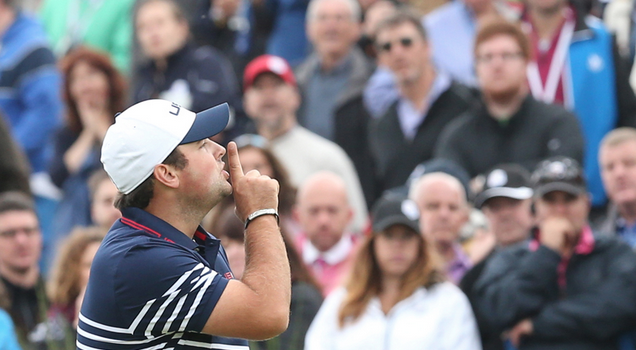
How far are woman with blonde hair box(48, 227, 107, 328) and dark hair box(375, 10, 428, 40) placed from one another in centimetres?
300

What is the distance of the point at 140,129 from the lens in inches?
137

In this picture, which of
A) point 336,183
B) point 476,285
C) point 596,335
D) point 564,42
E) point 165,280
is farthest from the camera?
point 564,42

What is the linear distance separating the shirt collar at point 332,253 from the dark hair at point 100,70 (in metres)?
2.44

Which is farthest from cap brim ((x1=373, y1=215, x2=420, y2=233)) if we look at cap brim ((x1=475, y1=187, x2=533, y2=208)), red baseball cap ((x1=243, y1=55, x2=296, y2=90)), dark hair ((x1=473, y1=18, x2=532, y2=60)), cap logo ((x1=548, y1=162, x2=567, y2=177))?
red baseball cap ((x1=243, y1=55, x2=296, y2=90))

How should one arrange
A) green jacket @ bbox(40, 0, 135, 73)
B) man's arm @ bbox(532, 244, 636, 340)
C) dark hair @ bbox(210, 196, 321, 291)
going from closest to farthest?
man's arm @ bbox(532, 244, 636, 340) < dark hair @ bbox(210, 196, 321, 291) < green jacket @ bbox(40, 0, 135, 73)

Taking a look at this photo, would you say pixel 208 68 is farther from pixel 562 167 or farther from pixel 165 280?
pixel 165 280

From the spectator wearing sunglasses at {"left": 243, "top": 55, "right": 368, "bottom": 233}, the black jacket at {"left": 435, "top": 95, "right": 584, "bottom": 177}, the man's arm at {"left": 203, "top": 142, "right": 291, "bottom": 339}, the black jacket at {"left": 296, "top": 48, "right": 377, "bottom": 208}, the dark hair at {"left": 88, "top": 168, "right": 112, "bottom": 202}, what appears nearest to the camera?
the man's arm at {"left": 203, "top": 142, "right": 291, "bottom": 339}

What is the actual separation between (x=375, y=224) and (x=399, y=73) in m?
2.26

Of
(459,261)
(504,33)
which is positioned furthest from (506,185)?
(504,33)

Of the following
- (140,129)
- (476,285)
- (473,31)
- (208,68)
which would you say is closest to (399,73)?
(473,31)

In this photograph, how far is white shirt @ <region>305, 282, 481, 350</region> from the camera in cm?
618

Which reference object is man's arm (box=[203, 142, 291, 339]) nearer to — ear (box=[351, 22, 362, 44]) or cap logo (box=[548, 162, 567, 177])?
cap logo (box=[548, 162, 567, 177])

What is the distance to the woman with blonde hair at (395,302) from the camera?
244 inches

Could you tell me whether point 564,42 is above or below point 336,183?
above
